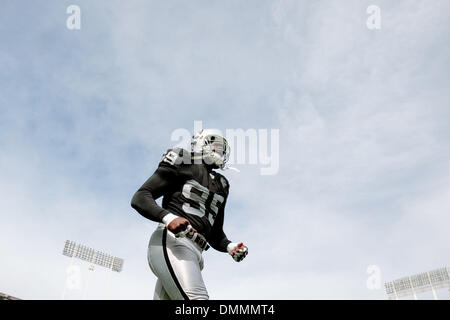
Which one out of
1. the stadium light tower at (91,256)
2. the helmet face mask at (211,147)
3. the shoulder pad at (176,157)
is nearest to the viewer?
the shoulder pad at (176,157)

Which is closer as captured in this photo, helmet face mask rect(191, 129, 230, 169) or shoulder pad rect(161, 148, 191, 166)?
shoulder pad rect(161, 148, 191, 166)

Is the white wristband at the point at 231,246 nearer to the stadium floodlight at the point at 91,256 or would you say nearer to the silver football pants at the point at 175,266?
the silver football pants at the point at 175,266

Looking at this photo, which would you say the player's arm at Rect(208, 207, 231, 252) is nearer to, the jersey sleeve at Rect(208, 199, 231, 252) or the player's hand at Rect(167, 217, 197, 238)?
the jersey sleeve at Rect(208, 199, 231, 252)

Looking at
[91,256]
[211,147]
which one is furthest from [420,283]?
[211,147]

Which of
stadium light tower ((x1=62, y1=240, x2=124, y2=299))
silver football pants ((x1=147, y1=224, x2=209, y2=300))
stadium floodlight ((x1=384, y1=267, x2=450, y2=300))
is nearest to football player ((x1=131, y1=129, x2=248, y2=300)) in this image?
silver football pants ((x1=147, y1=224, x2=209, y2=300))

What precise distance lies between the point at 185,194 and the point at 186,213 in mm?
228

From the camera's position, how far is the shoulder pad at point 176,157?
3.67 meters

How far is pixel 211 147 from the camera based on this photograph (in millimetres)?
4246

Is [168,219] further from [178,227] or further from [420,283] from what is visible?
[420,283]

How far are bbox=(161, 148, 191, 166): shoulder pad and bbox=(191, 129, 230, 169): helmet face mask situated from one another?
9.6 inches

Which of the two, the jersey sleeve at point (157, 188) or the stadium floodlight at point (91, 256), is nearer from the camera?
the jersey sleeve at point (157, 188)

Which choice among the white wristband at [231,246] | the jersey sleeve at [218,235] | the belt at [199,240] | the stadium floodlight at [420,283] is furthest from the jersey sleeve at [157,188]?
the stadium floodlight at [420,283]

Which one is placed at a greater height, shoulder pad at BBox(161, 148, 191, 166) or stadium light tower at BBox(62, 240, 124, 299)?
stadium light tower at BBox(62, 240, 124, 299)

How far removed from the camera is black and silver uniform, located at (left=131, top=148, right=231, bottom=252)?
345cm
